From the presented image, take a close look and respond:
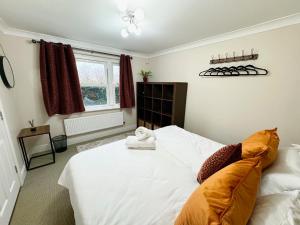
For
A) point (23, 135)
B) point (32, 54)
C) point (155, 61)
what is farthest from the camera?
point (155, 61)

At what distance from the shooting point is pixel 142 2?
145 centimetres

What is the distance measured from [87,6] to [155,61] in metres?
2.45

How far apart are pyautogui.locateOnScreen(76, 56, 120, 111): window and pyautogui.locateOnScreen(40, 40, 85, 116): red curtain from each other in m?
0.29

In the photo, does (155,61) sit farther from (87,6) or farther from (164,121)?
(87,6)

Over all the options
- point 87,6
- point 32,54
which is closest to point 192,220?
point 87,6

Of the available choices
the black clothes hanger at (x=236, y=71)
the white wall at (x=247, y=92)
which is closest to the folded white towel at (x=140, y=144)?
the white wall at (x=247, y=92)

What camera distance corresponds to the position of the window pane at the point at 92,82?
10.3 ft

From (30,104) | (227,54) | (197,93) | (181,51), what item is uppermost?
(181,51)

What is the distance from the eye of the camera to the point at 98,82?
11.1 feet

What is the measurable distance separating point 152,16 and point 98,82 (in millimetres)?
2148

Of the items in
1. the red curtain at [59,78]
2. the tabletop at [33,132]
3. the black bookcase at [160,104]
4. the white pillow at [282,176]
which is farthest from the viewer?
the black bookcase at [160,104]

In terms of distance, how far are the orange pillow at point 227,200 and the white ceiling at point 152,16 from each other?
1.63 metres

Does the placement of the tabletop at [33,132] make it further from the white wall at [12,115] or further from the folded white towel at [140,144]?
the folded white towel at [140,144]

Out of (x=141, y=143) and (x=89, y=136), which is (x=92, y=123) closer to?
(x=89, y=136)
